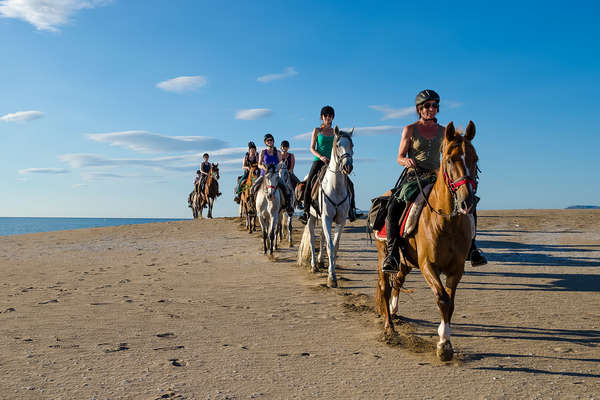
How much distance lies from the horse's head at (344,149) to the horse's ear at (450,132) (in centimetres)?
393

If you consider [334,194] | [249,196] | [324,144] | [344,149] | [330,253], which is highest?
[324,144]

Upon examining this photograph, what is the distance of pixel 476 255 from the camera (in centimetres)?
532

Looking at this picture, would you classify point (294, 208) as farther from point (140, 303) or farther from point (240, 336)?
point (240, 336)

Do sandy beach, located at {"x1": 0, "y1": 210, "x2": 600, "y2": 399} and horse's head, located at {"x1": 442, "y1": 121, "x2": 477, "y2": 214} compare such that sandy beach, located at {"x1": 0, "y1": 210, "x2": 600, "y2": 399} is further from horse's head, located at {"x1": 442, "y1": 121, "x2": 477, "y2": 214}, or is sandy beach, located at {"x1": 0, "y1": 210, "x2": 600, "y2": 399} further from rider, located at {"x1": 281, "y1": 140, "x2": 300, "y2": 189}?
rider, located at {"x1": 281, "y1": 140, "x2": 300, "y2": 189}

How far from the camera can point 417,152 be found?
573 centimetres

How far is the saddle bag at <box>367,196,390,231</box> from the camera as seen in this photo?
601 cm

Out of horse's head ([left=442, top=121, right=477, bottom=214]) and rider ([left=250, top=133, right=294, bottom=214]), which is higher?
rider ([left=250, top=133, right=294, bottom=214])

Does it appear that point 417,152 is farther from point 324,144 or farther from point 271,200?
point 271,200

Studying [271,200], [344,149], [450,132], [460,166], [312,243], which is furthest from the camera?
[271,200]

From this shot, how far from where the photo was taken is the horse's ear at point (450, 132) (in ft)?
14.5

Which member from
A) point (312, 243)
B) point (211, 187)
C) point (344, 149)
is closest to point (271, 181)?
point (312, 243)

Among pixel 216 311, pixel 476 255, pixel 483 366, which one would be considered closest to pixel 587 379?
pixel 483 366

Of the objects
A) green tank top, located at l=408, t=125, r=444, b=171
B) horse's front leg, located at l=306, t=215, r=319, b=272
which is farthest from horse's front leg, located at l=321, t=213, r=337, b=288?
green tank top, located at l=408, t=125, r=444, b=171

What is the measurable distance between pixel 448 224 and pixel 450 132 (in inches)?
36.5
